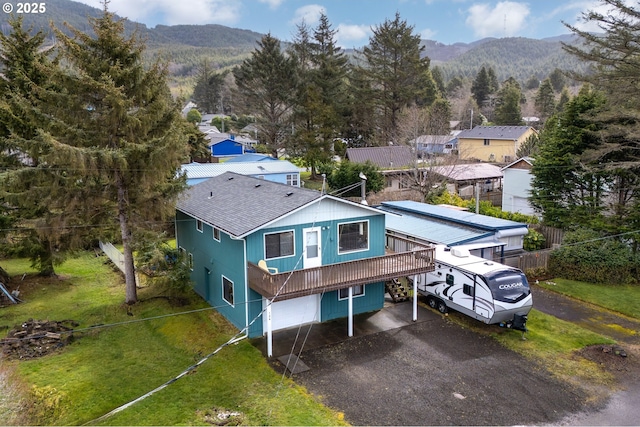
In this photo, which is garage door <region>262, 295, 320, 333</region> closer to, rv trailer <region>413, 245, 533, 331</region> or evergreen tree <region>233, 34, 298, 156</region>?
rv trailer <region>413, 245, 533, 331</region>

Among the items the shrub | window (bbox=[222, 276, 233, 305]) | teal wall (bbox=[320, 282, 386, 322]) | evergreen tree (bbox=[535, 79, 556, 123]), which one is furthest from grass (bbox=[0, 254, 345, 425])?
evergreen tree (bbox=[535, 79, 556, 123])

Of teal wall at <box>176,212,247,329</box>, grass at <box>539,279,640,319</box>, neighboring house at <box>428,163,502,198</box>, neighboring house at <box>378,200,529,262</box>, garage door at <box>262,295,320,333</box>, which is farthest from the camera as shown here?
neighboring house at <box>428,163,502,198</box>

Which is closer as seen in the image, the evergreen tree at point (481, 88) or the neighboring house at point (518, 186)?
the neighboring house at point (518, 186)

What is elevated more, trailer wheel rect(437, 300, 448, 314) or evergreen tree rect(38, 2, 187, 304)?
evergreen tree rect(38, 2, 187, 304)

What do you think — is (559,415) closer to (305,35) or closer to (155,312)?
(155,312)

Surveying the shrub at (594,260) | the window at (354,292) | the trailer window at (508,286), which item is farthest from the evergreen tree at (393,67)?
the trailer window at (508,286)

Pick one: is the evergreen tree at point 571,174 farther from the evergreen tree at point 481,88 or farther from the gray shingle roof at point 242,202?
the evergreen tree at point 481,88
